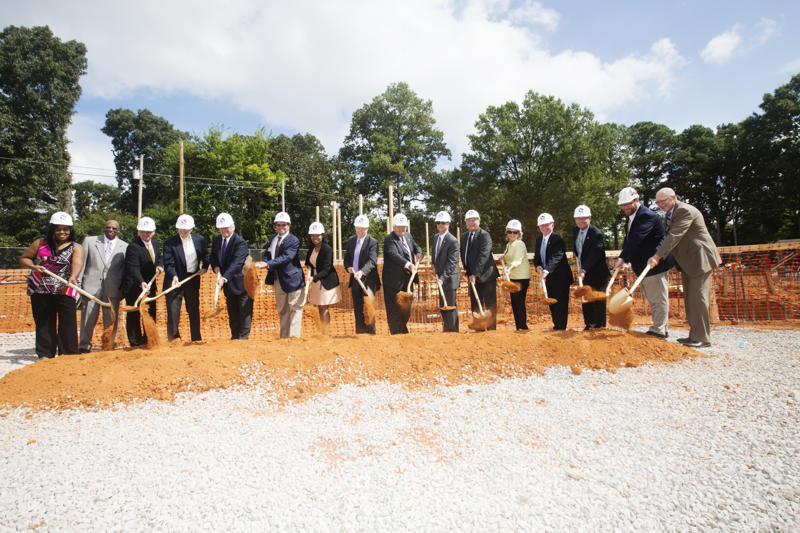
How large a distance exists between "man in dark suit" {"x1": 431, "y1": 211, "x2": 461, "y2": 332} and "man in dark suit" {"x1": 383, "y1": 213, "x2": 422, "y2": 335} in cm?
31

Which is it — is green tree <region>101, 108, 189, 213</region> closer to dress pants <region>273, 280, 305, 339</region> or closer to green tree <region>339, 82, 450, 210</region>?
green tree <region>339, 82, 450, 210</region>

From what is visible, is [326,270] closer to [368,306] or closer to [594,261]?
[368,306]

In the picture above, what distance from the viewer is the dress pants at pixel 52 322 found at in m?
5.00

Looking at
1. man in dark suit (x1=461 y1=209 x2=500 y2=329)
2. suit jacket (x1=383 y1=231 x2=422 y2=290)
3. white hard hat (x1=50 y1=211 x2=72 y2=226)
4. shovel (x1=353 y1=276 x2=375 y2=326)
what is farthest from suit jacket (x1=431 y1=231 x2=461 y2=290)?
white hard hat (x1=50 y1=211 x2=72 y2=226)

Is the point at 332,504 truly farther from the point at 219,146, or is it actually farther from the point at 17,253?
the point at 219,146

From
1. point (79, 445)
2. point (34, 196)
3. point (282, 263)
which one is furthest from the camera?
point (34, 196)

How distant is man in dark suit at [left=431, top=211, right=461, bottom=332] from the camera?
18.3 ft

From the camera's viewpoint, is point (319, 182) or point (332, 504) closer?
point (332, 504)

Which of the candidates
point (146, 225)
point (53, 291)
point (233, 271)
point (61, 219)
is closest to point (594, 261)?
point (233, 271)

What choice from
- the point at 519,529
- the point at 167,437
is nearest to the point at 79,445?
the point at 167,437

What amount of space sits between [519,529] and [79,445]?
2.93 meters

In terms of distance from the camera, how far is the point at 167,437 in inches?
116

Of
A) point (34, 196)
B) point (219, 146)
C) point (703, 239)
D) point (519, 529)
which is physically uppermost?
point (219, 146)

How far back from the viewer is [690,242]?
483 cm
